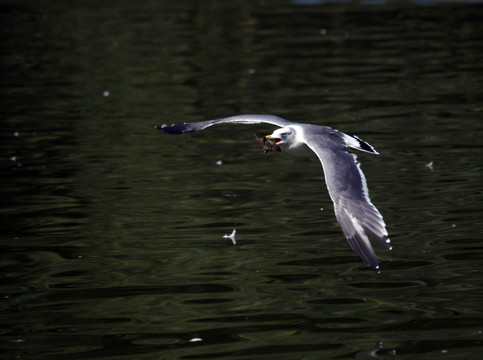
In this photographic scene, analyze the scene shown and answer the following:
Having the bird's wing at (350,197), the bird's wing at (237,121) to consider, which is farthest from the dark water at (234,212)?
the bird's wing at (237,121)

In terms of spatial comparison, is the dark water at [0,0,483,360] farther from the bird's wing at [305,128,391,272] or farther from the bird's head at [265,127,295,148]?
the bird's head at [265,127,295,148]

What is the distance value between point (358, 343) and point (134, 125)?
31.1 feet

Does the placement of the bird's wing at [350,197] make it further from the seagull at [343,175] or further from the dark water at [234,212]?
the dark water at [234,212]

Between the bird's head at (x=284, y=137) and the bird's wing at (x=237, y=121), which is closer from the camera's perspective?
the bird's head at (x=284, y=137)

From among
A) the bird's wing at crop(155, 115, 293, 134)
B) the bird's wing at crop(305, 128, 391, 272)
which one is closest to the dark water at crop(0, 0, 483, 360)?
the bird's wing at crop(305, 128, 391, 272)

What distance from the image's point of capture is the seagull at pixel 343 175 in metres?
7.05

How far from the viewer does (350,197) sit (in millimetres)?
7551

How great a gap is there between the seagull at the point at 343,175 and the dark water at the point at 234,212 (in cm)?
59

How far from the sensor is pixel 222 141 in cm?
1408

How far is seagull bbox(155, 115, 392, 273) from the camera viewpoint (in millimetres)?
7055

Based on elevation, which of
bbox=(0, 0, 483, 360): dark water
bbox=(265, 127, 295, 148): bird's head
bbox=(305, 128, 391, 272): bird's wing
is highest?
bbox=(265, 127, 295, 148): bird's head

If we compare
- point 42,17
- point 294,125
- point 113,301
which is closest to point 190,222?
point 294,125

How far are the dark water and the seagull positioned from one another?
586 millimetres

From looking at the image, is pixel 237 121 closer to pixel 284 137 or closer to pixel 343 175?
pixel 284 137
